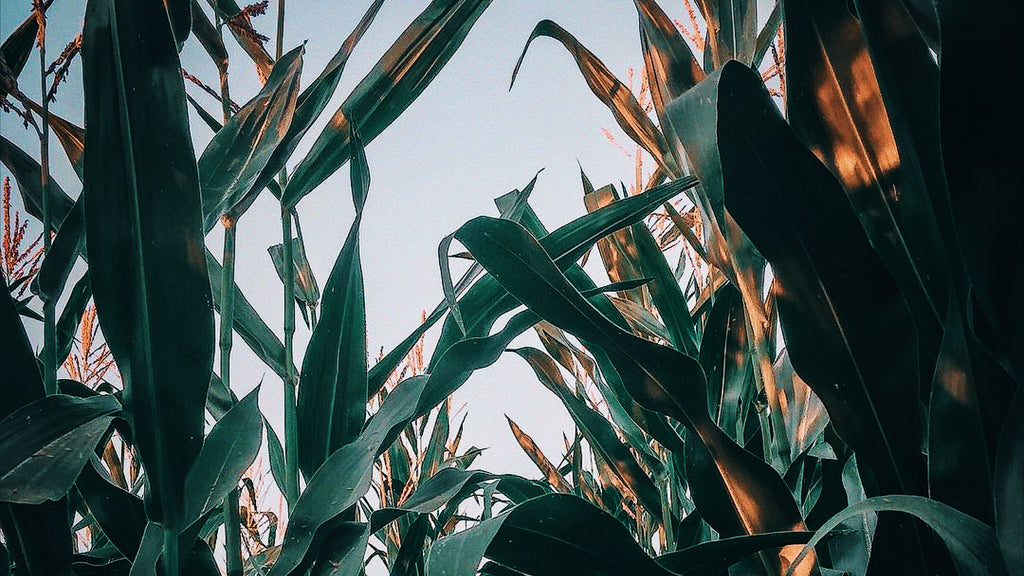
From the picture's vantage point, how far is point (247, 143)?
18.0 inches

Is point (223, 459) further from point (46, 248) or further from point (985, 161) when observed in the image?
point (985, 161)

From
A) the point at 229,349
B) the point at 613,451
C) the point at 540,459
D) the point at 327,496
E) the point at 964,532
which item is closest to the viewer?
the point at 964,532

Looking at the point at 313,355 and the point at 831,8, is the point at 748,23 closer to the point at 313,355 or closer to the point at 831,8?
the point at 831,8

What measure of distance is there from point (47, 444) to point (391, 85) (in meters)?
0.31

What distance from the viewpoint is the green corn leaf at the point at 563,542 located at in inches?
11.9

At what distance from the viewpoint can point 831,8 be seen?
12.5 inches

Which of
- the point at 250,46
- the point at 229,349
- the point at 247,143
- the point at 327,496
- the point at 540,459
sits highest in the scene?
the point at 250,46

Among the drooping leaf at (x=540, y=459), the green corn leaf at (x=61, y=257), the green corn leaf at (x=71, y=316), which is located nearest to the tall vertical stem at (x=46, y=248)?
the green corn leaf at (x=61, y=257)

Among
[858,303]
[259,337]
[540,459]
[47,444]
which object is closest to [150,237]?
[47,444]

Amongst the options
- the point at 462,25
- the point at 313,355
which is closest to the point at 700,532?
the point at 313,355

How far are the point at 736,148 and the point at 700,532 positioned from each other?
344 millimetres

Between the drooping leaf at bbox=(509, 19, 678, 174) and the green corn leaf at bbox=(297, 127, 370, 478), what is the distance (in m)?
0.21

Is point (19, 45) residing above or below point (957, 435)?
above

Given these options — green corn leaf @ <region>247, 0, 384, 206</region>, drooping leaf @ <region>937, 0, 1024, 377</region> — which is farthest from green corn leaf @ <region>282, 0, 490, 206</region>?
drooping leaf @ <region>937, 0, 1024, 377</region>
